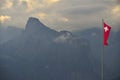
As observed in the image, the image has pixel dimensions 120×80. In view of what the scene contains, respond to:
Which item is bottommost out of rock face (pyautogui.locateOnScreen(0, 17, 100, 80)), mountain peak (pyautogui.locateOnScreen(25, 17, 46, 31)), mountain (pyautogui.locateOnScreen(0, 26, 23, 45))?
rock face (pyautogui.locateOnScreen(0, 17, 100, 80))

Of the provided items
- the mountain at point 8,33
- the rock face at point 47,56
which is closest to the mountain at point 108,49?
the rock face at point 47,56

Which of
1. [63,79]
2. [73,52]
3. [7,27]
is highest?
[7,27]

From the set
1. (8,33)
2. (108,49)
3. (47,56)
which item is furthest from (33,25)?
(108,49)

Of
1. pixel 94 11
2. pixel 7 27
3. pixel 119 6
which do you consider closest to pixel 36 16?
pixel 7 27

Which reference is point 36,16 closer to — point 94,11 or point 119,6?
point 94,11

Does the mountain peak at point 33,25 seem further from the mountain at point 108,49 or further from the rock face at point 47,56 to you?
the mountain at point 108,49

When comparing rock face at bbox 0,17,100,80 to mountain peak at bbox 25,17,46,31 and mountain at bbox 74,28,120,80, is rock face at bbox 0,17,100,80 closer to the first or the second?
mountain peak at bbox 25,17,46,31

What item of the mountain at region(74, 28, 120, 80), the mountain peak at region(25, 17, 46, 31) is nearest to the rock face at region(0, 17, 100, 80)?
the mountain peak at region(25, 17, 46, 31)

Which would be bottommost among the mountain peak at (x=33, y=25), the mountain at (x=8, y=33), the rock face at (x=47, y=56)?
the rock face at (x=47, y=56)
